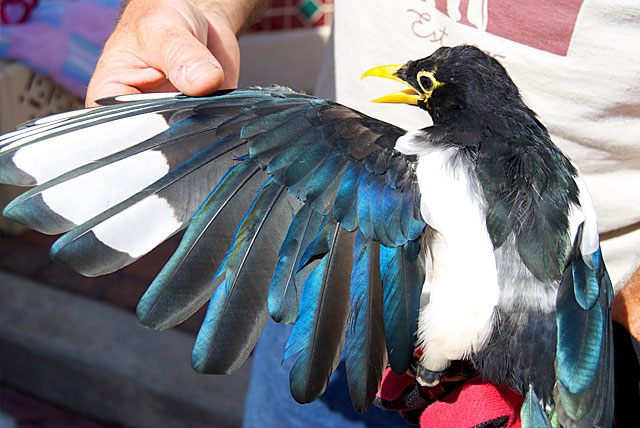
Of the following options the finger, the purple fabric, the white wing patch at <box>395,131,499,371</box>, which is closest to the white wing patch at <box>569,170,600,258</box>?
the white wing patch at <box>395,131,499,371</box>

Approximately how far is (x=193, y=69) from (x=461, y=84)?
0.50m

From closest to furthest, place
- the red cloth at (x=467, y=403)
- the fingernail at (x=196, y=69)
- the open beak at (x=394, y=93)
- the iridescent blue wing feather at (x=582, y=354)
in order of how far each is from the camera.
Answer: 1. the iridescent blue wing feather at (x=582, y=354)
2. the red cloth at (x=467, y=403)
3. the fingernail at (x=196, y=69)
4. the open beak at (x=394, y=93)

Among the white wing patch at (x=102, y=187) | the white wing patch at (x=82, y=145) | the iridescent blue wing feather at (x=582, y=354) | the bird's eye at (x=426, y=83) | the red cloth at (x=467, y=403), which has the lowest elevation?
the red cloth at (x=467, y=403)

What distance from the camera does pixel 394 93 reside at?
1383mm

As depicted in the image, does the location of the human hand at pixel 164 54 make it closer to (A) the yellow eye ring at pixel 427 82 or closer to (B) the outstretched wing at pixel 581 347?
(A) the yellow eye ring at pixel 427 82

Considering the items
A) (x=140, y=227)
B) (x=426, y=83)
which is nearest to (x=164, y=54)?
(x=140, y=227)

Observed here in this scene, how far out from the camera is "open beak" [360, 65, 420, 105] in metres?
1.36

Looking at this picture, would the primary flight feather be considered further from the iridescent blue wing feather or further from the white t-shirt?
the white t-shirt

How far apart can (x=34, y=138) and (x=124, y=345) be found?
1901mm

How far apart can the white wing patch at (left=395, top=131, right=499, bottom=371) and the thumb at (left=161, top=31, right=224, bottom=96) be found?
0.43 m

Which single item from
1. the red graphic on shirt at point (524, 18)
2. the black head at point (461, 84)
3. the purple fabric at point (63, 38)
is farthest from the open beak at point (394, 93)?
the purple fabric at point (63, 38)

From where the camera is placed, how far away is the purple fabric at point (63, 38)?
133 inches

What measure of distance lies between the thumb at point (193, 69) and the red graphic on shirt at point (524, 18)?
1.57 ft

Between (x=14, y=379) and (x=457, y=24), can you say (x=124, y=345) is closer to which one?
(x=14, y=379)
